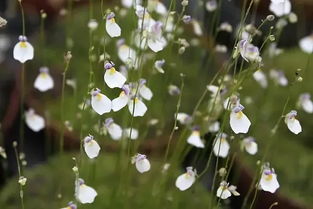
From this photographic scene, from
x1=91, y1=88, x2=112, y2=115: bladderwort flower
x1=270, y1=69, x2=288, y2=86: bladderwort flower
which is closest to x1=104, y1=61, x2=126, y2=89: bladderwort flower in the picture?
x1=91, y1=88, x2=112, y2=115: bladderwort flower

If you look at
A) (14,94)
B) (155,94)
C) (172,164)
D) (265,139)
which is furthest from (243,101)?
(14,94)

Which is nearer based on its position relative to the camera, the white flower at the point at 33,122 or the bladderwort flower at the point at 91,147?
the bladderwort flower at the point at 91,147

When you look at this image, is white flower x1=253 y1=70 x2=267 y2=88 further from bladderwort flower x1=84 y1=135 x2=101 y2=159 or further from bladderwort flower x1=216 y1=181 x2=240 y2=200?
bladderwort flower x1=84 y1=135 x2=101 y2=159

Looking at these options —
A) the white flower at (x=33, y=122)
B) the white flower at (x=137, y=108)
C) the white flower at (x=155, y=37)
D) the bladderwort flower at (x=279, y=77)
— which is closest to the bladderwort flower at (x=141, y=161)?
the white flower at (x=137, y=108)

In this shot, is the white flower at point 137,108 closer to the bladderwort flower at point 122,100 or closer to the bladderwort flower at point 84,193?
the bladderwort flower at point 122,100

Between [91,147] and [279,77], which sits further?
[279,77]

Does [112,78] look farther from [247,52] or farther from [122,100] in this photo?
[247,52]

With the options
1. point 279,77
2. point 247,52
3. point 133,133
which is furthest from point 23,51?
point 279,77

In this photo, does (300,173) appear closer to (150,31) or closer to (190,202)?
(190,202)
